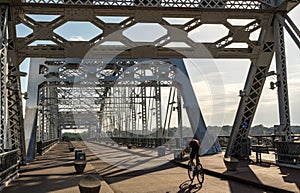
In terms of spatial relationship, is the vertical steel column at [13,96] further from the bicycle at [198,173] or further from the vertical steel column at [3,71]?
the bicycle at [198,173]

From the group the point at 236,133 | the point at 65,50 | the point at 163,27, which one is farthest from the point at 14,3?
the point at 236,133

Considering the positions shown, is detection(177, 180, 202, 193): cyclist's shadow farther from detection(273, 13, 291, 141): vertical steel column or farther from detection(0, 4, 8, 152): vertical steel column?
detection(0, 4, 8, 152): vertical steel column

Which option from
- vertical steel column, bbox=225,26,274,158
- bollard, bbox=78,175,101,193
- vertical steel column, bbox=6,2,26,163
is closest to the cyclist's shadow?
bollard, bbox=78,175,101,193

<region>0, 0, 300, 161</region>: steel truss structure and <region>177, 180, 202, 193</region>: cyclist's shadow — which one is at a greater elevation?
<region>0, 0, 300, 161</region>: steel truss structure

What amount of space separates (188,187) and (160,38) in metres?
8.18

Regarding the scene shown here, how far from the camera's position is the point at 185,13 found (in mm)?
15133

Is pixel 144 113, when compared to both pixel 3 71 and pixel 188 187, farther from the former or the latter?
pixel 188 187

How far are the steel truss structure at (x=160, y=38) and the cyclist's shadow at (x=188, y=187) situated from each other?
5185 mm

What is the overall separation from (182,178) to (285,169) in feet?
12.1

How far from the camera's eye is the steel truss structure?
1441cm

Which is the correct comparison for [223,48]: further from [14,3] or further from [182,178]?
[14,3]

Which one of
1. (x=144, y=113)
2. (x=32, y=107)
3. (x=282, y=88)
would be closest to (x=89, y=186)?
(x=282, y=88)

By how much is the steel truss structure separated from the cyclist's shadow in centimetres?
519

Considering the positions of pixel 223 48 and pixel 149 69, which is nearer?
pixel 223 48
